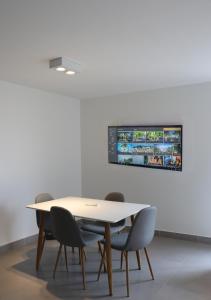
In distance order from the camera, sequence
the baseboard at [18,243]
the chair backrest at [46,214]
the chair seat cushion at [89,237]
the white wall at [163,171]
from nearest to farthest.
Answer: the chair seat cushion at [89,237] → the chair backrest at [46,214] → the baseboard at [18,243] → the white wall at [163,171]

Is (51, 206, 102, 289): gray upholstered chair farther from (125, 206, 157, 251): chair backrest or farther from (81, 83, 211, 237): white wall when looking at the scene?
(81, 83, 211, 237): white wall

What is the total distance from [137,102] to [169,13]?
110 inches

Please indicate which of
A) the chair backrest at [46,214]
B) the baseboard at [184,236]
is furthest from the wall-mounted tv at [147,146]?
the chair backrest at [46,214]

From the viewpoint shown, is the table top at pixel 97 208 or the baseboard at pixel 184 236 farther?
the baseboard at pixel 184 236

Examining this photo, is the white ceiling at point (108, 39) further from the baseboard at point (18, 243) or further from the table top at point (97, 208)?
the baseboard at point (18, 243)

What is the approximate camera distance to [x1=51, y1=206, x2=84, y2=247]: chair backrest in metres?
2.87

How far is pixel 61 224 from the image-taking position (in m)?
2.93

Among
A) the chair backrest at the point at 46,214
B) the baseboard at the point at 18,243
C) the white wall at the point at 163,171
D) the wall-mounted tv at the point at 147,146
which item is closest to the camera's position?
the chair backrest at the point at 46,214

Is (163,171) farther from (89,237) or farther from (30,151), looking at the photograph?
(30,151)

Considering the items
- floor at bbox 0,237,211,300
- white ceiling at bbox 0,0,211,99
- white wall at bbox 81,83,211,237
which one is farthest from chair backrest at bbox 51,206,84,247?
white wall at bbox 81,83,211,237

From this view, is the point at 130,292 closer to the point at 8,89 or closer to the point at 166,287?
the point at 166,287

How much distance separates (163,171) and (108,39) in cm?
260

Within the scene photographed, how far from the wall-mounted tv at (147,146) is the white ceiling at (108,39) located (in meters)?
0.87

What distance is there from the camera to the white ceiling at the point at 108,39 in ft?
6.31
